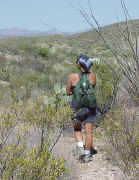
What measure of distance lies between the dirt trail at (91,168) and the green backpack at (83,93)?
809 mm

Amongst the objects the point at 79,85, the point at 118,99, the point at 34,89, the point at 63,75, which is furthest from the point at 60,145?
the point at 63,75

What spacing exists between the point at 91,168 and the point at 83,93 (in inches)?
43.1

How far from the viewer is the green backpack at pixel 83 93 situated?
5480mm

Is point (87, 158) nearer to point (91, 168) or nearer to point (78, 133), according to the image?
point (91, 168)

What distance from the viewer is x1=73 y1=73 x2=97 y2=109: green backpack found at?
5480 millimetres

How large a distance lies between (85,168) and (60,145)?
120 centimetres

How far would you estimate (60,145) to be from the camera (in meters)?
6.38

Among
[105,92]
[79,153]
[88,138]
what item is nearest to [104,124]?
[88,138]

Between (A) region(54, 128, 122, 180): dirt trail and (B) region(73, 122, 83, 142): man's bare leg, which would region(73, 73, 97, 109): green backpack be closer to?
(B) region(73, 122, 83, 142): man's bare leg

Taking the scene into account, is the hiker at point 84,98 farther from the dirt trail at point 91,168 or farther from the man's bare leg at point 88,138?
the dirt trail at point 91,168

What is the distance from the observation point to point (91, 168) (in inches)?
207

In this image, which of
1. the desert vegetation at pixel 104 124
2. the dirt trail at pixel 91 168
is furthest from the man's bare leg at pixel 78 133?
the desert vegetation at pixel 104 124

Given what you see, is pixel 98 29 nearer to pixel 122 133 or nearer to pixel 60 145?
pixel 122 133

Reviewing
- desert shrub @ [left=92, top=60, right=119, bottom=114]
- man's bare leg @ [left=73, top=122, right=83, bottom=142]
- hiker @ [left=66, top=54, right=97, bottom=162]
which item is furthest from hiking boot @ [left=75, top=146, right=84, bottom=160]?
desert shrub @ [left=92, top=60, right=119, bottom=114]
